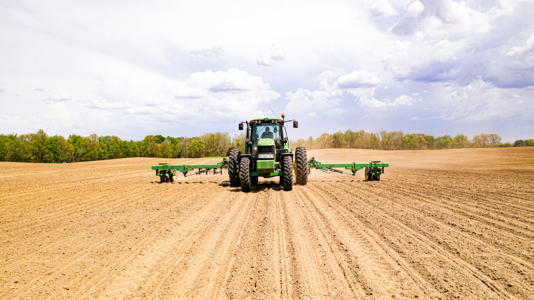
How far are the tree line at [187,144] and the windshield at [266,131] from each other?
4016 cm

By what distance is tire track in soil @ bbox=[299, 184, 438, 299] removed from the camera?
3512 millimetres

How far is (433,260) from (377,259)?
79 centimetres

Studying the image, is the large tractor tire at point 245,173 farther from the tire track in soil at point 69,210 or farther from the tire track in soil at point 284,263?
the tire track in soil at point 69,210

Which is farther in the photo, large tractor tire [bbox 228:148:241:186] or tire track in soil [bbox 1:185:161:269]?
large tractor tire [bbox 228:148:241:186]

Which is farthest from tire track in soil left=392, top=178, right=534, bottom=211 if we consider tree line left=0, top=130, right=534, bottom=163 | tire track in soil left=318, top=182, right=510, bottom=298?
tree line left=0, top=130, right=534, bottom=163

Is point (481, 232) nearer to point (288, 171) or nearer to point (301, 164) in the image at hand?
point (288, 171)

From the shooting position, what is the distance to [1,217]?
7.37m

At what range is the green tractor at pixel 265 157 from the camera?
33.7 ft

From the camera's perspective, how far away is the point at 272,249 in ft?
15.7

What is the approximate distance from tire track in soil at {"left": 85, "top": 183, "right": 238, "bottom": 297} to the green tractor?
11.5 feet

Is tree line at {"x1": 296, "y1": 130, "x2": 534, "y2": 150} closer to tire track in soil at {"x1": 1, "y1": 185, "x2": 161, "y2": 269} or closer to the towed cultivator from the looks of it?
the towed cultivator

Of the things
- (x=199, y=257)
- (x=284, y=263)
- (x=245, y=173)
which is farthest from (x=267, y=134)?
(x=284, y=263)

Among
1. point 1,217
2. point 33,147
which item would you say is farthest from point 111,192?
point 33,147

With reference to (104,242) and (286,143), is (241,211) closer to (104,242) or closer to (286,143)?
(104,242)
